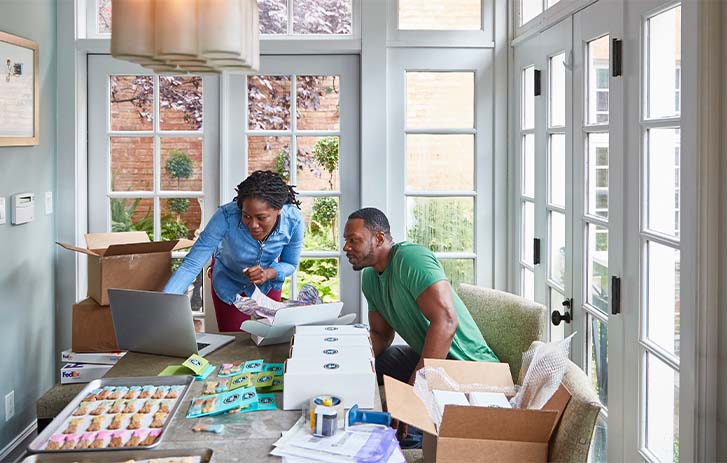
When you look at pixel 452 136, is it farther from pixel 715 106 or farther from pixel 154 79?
pixel 715 106

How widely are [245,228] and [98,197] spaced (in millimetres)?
1265

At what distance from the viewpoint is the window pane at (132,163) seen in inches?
164

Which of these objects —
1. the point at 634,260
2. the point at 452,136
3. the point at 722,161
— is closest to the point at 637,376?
the point at 634,260

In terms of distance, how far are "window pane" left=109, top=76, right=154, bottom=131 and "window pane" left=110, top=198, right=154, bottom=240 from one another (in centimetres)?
41

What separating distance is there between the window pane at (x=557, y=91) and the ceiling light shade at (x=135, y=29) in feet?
5.79

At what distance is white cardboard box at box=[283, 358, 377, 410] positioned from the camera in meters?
2.05

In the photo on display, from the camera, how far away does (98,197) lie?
4168mm

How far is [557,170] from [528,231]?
63 centimetres

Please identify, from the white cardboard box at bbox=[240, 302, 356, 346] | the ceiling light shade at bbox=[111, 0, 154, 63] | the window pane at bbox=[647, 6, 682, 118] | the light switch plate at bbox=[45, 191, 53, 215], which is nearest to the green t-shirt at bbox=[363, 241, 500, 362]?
the white cardboard box at bbox=[240, 302, 356, 346]

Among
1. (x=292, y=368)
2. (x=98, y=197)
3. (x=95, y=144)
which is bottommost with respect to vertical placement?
(x=292, y=368)

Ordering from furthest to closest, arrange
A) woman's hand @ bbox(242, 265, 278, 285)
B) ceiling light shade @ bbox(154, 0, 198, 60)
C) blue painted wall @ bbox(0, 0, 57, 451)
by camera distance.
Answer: blue painted wall @ bbox(0, 0, 57, 451)
woman's hand @ bbox(242, 265, 278, 285)
ceiling light shade @ bbox(154, 0, 198, 60)

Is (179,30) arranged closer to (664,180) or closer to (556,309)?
(664,180)

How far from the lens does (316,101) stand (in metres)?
4.15

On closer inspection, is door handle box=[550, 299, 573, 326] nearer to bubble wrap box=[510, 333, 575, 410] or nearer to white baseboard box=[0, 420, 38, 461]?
bubble wrap box=[510, 333, 575, 410]
